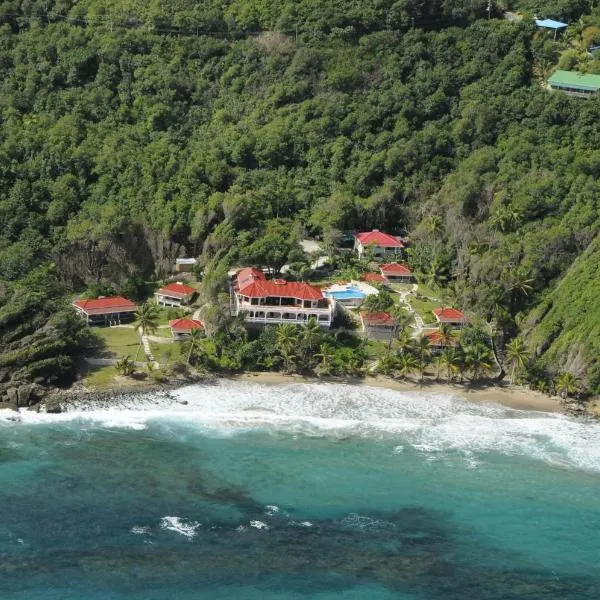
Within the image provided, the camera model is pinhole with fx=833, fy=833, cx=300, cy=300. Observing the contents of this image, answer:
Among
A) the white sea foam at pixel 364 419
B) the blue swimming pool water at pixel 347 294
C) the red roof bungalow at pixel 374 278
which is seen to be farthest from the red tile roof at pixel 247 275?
the white sea foam at pixel 364 419

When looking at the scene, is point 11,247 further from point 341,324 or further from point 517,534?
point 517,534

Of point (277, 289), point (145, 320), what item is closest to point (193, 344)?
point (145, 320)

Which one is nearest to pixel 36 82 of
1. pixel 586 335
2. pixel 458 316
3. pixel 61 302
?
pixel 61 302

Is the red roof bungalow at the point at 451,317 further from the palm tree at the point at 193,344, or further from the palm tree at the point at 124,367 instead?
the palm tree at the point at 124,367

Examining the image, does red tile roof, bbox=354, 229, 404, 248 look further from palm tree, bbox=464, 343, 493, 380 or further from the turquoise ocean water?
the turquoise ocean water

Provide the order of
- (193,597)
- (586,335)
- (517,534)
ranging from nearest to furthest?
(193,597)
(517,534)
(586,335)
